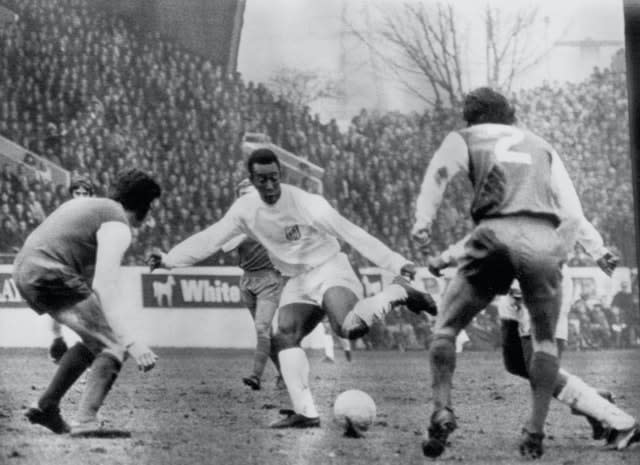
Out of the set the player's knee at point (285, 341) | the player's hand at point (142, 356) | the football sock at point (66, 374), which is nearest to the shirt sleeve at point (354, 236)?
the player's knee at point (285, 341)

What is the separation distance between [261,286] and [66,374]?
185 cm

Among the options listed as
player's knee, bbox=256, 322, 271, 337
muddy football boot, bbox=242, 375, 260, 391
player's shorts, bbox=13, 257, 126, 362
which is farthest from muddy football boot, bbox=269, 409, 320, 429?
player's knee, bbox=256, 322, 271, 337

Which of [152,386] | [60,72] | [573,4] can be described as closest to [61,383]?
[152,386]

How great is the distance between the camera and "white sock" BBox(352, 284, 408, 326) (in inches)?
140

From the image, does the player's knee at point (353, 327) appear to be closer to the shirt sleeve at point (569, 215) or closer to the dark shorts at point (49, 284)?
the shirt sleeve at point (569, 215)

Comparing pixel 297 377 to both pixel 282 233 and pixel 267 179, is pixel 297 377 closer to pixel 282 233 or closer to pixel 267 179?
pixel 282 233

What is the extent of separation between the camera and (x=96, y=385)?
338 centimetres

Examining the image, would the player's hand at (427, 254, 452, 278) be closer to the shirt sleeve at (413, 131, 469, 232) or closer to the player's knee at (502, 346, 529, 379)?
the shirt sleeve at (413, 131, 469, 232)

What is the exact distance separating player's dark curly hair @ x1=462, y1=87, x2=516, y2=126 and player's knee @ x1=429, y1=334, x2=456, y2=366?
2.07 feet

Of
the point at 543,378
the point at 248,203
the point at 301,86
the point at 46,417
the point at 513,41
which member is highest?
the point at 513,41

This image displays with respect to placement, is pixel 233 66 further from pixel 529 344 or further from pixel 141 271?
pixel 529 344

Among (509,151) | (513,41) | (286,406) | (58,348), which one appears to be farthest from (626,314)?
(509,151)

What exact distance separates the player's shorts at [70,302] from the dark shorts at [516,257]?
1.06 meters

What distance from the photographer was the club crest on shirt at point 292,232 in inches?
152
